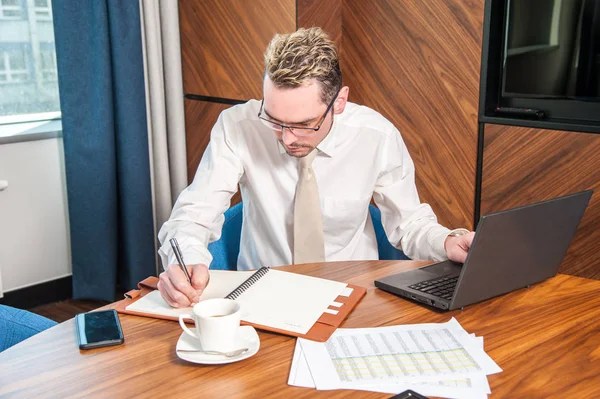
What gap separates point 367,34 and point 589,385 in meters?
1.96

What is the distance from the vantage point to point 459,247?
1600 mm

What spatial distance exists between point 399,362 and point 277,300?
31 centimetres

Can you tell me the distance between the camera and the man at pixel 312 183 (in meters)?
1.72

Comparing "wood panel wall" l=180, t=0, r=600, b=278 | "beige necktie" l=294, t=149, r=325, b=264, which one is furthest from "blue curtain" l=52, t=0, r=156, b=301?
"beige necktie" l=294, t=149, r=325, b=264

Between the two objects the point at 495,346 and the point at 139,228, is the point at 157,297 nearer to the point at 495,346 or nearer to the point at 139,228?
the point at 495,346

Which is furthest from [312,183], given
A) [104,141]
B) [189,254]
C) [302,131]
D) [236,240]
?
[104,141]

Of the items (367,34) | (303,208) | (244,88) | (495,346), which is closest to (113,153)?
(244,88)

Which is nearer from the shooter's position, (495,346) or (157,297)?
(495,346)

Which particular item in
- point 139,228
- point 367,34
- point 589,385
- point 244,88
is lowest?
point 139,228

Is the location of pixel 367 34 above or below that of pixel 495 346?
above

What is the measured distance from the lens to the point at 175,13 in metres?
3.10

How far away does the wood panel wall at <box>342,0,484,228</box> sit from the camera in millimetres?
2541

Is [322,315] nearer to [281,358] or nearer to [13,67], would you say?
[281,358]

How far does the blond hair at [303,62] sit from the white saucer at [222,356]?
67 centimetres
